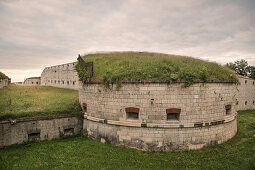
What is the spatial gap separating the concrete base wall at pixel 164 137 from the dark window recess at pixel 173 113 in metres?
0.57

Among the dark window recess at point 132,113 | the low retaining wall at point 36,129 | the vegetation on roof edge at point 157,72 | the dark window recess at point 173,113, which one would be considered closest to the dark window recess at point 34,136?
the low retaining wall at point 36,129

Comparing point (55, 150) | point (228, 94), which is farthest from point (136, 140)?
point (228, 94)

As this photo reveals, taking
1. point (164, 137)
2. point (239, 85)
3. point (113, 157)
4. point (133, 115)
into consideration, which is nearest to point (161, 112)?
point (164, 137)

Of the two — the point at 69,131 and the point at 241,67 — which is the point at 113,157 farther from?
the point at 241,67

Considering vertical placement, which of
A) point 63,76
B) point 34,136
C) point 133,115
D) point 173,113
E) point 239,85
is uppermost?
point 63,76

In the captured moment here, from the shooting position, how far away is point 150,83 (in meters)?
8.33

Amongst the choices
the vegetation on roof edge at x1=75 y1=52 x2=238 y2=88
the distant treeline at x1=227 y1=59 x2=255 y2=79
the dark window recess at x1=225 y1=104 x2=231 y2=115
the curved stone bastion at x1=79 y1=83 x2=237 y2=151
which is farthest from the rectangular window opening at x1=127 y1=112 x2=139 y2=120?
the distant treeline at x1=227 y1=59 x2=255 y2=79

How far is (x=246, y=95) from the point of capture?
72.6 ft

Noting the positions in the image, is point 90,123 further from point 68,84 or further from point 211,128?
point 68,84

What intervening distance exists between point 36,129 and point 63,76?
16296 mm

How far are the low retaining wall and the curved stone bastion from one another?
106 inches

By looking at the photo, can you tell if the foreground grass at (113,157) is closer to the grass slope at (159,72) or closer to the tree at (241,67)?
the grass slope at (159,72)

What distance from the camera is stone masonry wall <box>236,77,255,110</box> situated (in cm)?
2157

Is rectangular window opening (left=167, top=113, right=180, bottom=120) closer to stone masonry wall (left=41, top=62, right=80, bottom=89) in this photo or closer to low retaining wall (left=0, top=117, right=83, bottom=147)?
low retaining wall (left=0, top=117, right=83, bottom=147)
